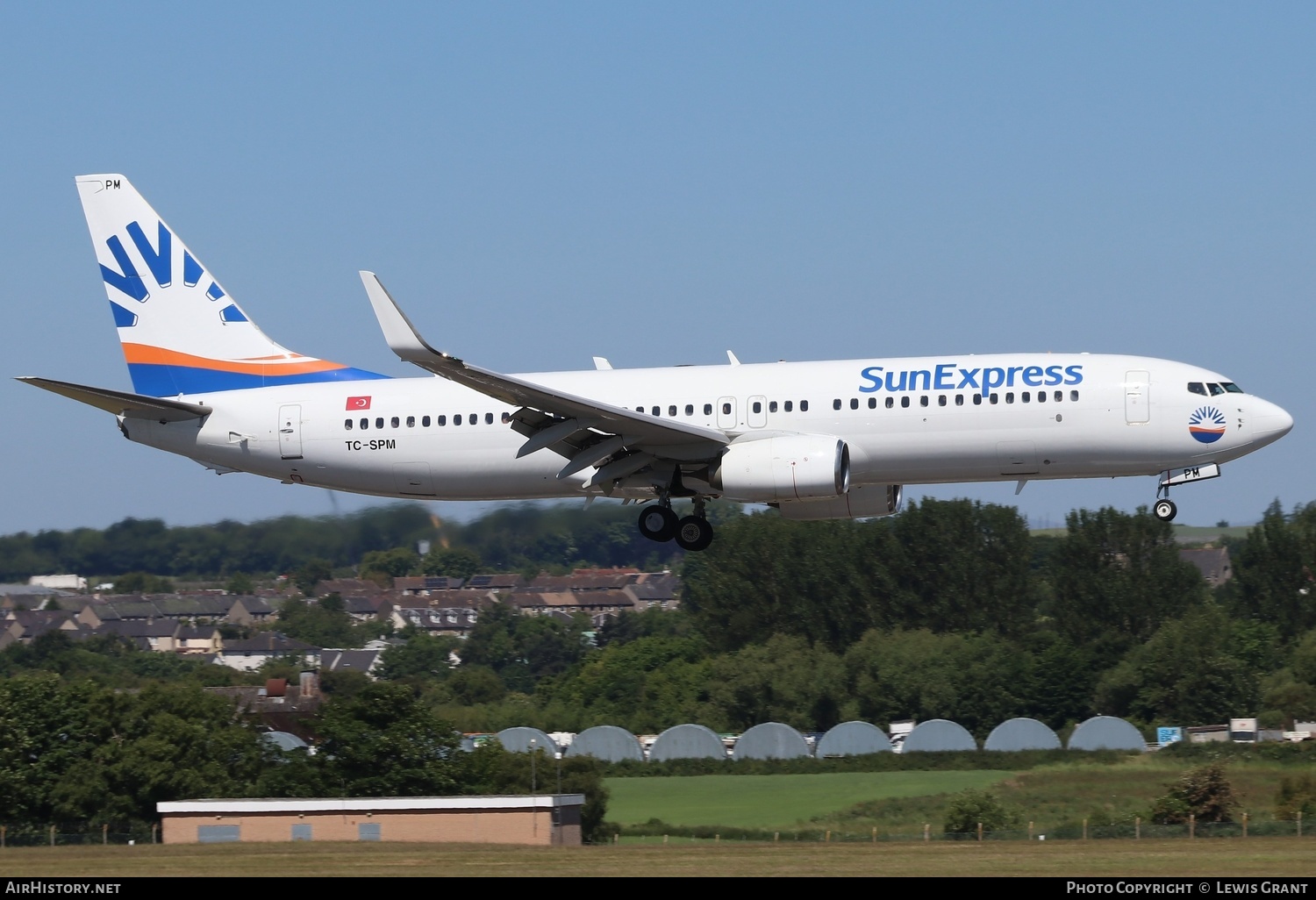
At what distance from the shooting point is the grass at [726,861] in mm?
28438

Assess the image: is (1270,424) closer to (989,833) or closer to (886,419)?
(886,419)

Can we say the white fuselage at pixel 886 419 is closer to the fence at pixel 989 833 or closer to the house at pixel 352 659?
the fence at pixel 989 833

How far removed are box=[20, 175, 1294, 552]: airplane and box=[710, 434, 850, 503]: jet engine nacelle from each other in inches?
1.6

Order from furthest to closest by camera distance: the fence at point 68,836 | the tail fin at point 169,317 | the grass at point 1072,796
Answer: the grass at point 1072,796
the fence at point 68,836
the tail fin at point 169,317

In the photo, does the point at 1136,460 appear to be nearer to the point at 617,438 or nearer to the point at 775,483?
the point at 775,483

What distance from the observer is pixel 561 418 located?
38031mm

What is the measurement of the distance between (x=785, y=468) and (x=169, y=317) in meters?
17.0

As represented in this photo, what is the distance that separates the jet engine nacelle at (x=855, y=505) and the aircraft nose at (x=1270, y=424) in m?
8.00

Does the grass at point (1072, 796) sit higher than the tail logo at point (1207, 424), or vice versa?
the tail logo at point (1207, 424)

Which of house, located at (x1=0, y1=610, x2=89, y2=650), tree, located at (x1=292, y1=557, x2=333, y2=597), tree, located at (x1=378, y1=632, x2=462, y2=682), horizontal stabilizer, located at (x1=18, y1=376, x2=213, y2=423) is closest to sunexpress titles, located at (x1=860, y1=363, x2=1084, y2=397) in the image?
horizontal stabilizer, located at (x1=18, y1=376, x2=213, y2=423)

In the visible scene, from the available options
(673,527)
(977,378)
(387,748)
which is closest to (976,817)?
(387,748)

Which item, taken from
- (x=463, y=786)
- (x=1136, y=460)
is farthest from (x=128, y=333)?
(x=463, y=786)

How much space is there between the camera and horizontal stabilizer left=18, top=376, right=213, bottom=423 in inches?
1519

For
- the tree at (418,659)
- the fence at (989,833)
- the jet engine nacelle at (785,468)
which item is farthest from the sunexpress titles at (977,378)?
the tree at (418,659)
